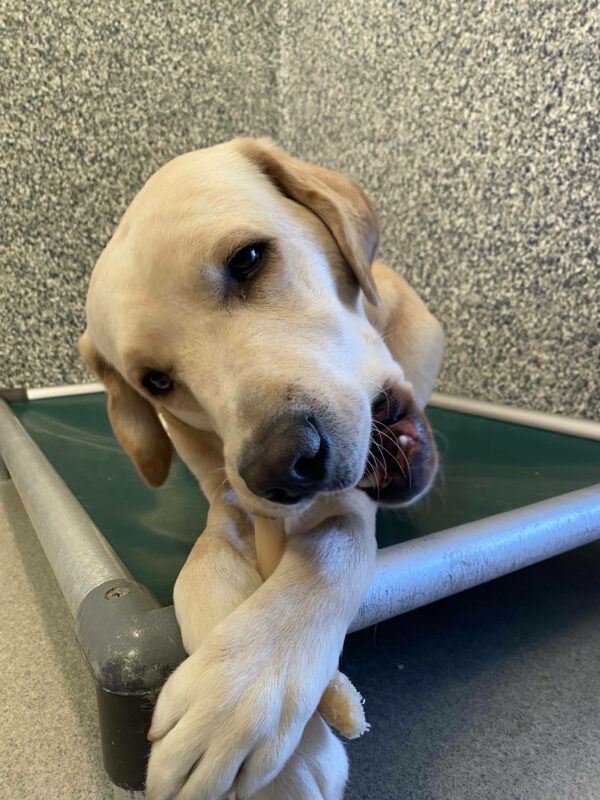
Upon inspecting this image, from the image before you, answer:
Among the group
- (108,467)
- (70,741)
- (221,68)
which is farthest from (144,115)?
(70,741)

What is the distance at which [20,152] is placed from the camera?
6.28 feet

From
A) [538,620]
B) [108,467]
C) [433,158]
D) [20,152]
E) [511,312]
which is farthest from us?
[20,152]

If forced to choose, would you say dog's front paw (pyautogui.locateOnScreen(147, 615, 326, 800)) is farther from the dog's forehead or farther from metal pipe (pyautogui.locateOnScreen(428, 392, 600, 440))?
metal pipe (pyautogui.locateOnScreen(428, 392, 600, 440))

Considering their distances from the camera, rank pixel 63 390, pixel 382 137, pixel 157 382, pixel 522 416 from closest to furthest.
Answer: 1. pixel 157 382
2. pixel 522 416
3. pixel 382 137
4. pixel 63 390

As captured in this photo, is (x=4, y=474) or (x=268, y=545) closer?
(x=268, y=545)

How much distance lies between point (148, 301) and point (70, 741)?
582 millimetres

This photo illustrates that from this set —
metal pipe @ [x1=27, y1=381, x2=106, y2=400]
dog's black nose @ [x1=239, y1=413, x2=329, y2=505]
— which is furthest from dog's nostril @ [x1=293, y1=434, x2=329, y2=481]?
metal pipe @ [x1=27, y1=381, x2=106, y2=400]

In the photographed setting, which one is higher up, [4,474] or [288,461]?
[288,461]

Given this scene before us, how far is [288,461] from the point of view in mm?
567

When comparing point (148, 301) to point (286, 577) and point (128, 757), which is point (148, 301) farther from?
point (128, 757)

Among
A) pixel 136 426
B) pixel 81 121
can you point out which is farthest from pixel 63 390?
pixel 136 426

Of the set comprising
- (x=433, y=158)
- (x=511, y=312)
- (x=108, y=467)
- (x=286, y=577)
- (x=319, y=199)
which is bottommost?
(x=108, y=467)

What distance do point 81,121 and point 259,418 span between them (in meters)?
1.80

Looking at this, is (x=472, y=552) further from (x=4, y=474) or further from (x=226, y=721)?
(x=4, y=474)
